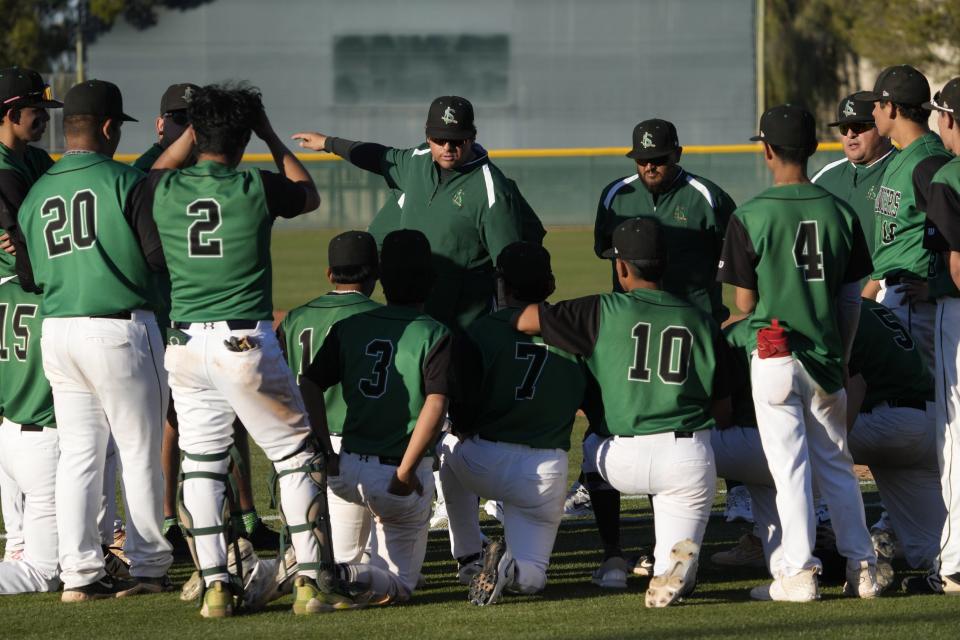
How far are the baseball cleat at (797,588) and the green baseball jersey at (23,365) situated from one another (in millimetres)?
3107

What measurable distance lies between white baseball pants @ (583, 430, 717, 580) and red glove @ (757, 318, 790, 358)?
42cm

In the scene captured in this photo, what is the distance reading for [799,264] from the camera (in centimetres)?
532

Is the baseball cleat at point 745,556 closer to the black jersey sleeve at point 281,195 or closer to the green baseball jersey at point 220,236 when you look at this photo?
the green baseball jersey at point 220,236

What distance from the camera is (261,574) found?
17.3 ft

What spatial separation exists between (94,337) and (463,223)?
205 cm

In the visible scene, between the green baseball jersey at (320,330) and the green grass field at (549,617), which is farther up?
the green baseball jersey at (320,330)

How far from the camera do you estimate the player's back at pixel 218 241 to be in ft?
16.5

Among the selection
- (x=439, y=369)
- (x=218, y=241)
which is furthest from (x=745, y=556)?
(x=218, y=241)

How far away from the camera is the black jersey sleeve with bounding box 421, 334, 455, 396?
5172mm

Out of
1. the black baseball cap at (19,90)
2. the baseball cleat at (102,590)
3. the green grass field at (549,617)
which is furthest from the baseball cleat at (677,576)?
the black baseball cap at (19,90)

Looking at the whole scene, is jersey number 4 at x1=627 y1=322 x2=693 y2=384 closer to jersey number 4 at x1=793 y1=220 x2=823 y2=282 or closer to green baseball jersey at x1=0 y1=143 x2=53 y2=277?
jersey number 4 at x1=793 y1=220 x2=823 y2=282

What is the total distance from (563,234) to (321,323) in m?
24.3

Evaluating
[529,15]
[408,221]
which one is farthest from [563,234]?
[408,221]

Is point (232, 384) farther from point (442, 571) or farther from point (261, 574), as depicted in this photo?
point (442, 571)
